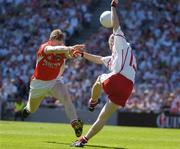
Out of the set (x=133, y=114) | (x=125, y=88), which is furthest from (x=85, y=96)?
(x=125, y=88)

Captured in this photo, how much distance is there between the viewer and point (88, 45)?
3919 centimetres

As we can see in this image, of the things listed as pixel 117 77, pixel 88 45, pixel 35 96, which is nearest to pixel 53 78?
pixel 35 96

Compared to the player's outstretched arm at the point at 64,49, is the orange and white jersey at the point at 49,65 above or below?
below

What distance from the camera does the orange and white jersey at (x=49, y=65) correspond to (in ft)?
56.5

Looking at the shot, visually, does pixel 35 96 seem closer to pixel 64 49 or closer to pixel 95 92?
pixel 95 92

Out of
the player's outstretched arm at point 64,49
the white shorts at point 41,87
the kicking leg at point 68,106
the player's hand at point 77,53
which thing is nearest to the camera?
the player's outstretched arm at point 64,49

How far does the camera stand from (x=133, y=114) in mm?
32656

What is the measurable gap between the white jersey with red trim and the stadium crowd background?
56.9 feet

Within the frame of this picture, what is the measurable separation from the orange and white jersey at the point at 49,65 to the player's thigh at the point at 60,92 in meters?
0.22

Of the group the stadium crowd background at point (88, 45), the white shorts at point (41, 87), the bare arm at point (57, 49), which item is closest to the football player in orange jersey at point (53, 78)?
the white shorts at point (41, 87)

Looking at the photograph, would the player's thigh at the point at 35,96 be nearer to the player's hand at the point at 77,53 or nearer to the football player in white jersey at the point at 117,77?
the player's hand at the point at 77,53

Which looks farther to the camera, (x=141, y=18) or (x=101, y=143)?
(x=141, y=18)

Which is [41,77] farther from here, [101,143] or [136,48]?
[136,48]

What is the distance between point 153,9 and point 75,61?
5494 millimetres
